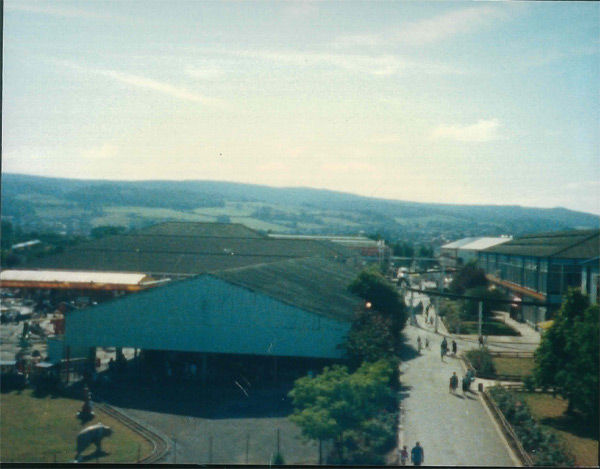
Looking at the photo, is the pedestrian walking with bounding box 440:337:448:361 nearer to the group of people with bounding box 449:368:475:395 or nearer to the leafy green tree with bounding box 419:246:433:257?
the group of people with bounding box 449:368:475:395

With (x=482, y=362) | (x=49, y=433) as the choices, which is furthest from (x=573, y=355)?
(x=49, y=433)

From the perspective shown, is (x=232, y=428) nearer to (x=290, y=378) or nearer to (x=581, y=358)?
(x=290, y=378)

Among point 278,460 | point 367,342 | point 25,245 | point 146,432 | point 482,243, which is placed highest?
point 482,243

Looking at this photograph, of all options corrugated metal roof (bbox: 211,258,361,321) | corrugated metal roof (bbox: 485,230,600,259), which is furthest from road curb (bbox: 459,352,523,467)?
corrugated metal roof (bbox: 485,230,600,259)

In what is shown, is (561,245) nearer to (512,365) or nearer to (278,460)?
(512,365)

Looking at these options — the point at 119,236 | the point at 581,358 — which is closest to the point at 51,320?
the point at 119,236

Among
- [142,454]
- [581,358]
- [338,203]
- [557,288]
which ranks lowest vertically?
[142,454]
